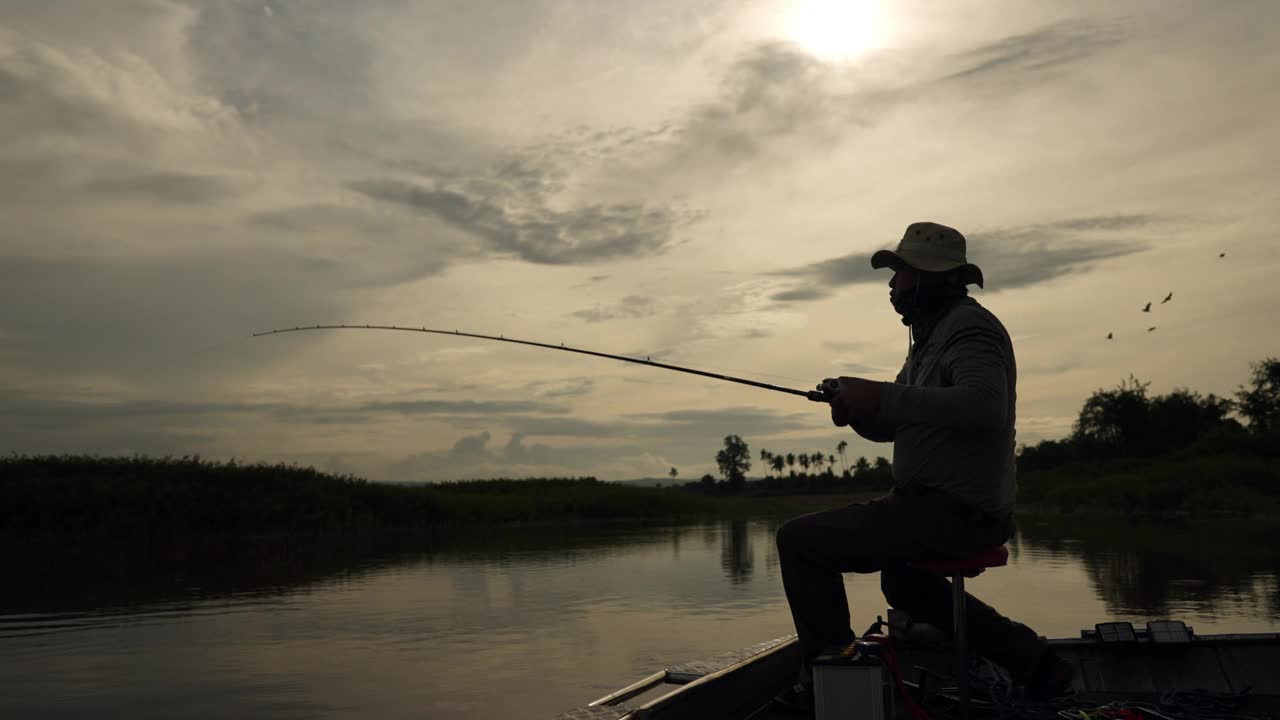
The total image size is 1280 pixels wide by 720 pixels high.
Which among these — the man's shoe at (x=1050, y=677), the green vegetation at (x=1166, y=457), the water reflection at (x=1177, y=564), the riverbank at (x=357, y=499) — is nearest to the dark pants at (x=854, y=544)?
the man's shoe at (x=1050, y=677)

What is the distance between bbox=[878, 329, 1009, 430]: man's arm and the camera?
10.7 ft

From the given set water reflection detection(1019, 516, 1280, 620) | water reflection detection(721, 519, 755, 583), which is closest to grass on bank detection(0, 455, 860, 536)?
water reflection detection(721, 519, 755, 583)

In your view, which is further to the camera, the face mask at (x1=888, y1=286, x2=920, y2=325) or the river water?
the river water

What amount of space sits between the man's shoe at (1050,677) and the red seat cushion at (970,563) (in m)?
0.67

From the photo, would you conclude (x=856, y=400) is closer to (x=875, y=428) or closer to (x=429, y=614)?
(x=875, y=428)

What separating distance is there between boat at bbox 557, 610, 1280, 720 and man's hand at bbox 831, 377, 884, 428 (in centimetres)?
130

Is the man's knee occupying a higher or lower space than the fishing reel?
lower

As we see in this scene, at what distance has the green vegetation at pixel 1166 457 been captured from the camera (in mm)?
34188

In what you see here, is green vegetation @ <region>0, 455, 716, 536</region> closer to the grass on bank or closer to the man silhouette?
the grass on bank

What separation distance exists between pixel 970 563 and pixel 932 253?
1147 millimetres

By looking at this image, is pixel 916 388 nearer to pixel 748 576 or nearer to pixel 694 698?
pixel 694 698

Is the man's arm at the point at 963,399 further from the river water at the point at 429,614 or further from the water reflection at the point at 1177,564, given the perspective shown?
the water reflection at the point at 1177,564

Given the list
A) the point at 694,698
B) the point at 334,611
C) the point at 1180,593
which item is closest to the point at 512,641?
the point at 334,611

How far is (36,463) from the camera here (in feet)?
68.4
